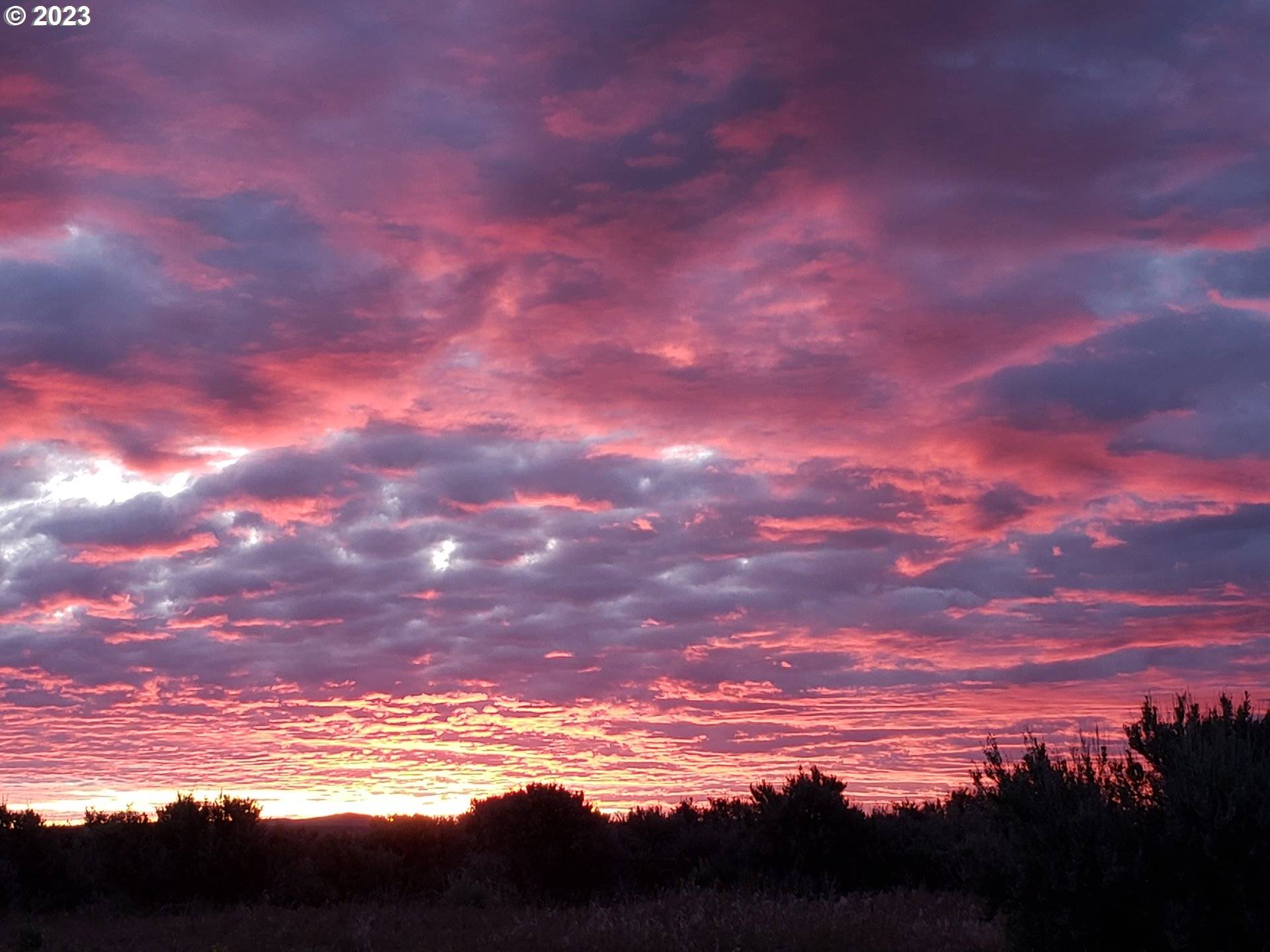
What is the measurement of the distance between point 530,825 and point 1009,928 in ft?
58.7

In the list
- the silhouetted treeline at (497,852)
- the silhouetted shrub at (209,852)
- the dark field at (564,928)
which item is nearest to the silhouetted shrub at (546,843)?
the silhouetted treeline at (497,852)

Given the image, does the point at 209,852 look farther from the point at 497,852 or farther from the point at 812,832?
the point at 812,832

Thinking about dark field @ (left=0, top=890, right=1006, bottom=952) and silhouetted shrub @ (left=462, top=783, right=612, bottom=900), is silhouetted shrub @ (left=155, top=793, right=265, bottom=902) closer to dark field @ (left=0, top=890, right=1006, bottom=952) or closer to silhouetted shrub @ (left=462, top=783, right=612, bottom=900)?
dark field @ (left=0, top=890, right=1006, bottom=952)

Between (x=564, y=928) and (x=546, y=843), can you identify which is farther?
(x=546, y=843)

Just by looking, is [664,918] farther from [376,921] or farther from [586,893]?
[586,893]

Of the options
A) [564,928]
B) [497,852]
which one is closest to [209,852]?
[497,852]

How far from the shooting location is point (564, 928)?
19.4 meters

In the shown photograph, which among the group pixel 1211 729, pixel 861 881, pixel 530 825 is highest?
pixel 1211 729

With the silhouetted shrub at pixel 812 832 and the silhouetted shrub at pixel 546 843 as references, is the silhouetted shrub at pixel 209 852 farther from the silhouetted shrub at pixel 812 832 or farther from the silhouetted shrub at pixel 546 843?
the silhouetted shrub at pixel 812 832

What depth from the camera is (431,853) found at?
31.1 metres

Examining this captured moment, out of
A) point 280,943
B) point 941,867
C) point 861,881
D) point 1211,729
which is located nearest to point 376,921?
point 280,943

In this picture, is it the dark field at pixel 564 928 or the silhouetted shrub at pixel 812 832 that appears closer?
the dark field at pixel 564 928

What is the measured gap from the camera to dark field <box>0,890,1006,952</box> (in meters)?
16.5

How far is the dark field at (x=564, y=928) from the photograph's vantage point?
1647cm
